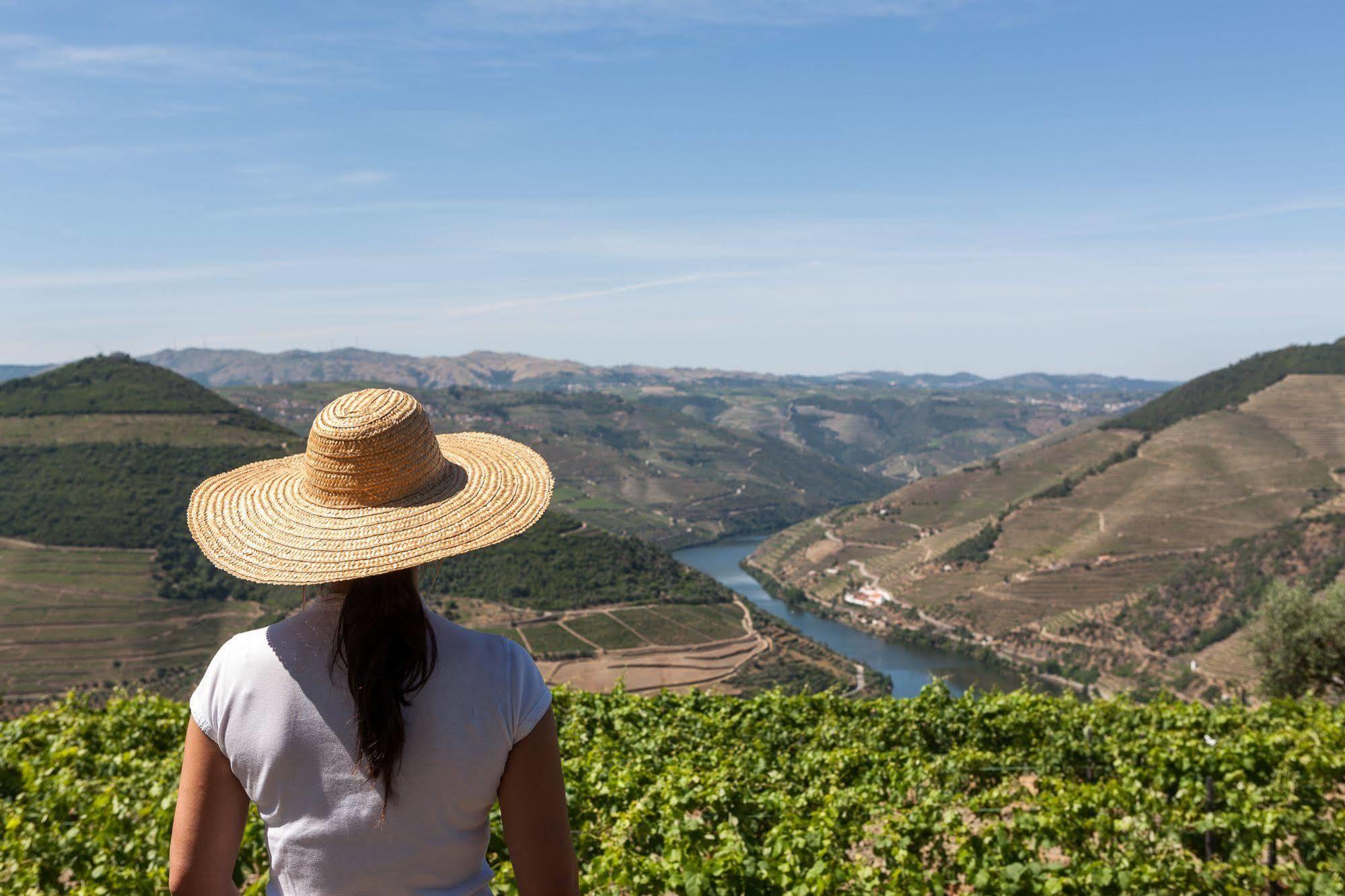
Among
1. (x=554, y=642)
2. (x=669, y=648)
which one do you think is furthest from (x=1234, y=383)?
(x=554, y=642)

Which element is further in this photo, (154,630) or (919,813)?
(154,630)

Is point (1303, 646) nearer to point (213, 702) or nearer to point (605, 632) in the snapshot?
point (213, 702)

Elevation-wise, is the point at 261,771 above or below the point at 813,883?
above

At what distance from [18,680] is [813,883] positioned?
6167cm

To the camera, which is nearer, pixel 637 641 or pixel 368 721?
pixel 368 721

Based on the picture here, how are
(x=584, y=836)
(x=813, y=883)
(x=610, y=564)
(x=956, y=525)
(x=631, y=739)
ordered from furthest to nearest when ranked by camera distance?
(x=956, y=525)
(x=610, y=564)
(x=631, y=739)
(x=584, y=836)
(x=813, y=883)

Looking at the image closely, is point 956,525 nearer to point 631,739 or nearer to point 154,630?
point 154,630

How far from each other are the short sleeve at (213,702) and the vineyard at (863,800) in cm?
311

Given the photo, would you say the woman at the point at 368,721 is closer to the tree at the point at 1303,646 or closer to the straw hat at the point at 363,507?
the straw hat at the point at 363,507

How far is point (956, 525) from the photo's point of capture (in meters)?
129

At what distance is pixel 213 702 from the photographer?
1705 mm

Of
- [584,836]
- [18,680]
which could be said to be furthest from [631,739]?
[18,680]

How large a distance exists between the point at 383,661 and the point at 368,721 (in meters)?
0.12

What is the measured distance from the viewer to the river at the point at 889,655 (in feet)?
249
